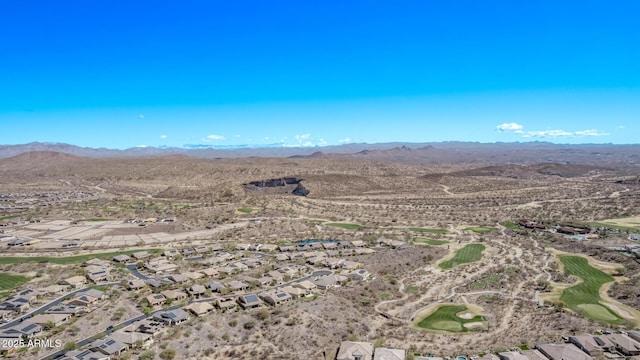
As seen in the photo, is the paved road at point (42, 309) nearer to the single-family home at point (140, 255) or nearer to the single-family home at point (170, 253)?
the single-family home at point (140, 255)

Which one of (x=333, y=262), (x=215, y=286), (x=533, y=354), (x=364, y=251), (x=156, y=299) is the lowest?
(x=364, y=251)

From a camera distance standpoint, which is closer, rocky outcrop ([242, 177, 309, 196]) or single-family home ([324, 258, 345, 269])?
single-family home ([324, 258, 345, 269])

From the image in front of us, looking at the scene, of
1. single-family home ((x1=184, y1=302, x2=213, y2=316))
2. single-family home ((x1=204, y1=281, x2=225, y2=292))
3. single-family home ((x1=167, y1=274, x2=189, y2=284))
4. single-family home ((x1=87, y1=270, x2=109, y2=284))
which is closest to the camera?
Answer: single-family home ((x1=184, y1=302, x2=213, y2=316))

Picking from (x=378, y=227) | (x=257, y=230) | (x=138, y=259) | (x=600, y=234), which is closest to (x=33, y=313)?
(x=138, y=259)

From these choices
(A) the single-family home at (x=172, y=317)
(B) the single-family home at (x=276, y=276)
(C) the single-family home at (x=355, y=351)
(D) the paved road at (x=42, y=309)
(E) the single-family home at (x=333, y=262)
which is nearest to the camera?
(C) the single-family home at (x=355, y=351)

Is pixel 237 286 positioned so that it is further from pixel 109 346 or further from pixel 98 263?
pixel 98 263

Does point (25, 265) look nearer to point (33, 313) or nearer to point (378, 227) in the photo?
point (33, 313)

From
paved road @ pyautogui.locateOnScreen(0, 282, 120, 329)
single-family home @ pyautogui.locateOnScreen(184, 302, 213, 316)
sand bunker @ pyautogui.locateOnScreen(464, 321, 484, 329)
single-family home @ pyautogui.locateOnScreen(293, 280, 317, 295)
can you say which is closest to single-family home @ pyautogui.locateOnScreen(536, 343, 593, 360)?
sand bunker @ pyautogui.locateOnScreen(464, 321, 484, 329)

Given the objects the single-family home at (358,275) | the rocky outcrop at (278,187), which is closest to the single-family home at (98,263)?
the single-family home at (358,275)

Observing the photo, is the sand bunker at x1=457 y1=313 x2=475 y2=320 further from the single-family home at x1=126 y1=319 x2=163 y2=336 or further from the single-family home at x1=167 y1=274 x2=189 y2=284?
the single-family home at x1=167 y1=274 x2=189 y2=284

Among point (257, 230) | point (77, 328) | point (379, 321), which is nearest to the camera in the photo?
point (77, 328)

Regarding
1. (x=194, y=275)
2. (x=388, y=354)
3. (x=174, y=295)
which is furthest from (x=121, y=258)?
(x=388, y=354)
